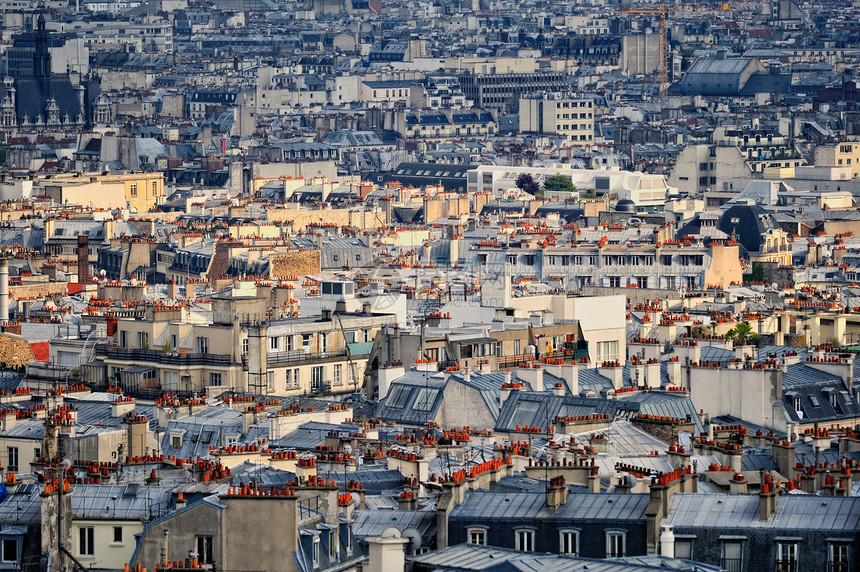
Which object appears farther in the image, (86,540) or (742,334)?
(742,334)

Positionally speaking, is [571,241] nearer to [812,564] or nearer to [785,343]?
[785,343]

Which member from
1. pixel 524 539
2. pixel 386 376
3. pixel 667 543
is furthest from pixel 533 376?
pixel 667 543

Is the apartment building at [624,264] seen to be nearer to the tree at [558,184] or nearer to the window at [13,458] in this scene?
the window at [13,458]

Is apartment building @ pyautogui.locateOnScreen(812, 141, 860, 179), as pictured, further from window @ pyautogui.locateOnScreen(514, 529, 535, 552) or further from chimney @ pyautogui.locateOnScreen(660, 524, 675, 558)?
chimney @ pyautogui.locateOnScreen(660, 524, 675, 558)

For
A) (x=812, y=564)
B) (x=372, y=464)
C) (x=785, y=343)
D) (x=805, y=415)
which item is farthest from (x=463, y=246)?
(x=812, y=564)

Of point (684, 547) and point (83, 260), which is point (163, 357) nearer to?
point (684, 547)

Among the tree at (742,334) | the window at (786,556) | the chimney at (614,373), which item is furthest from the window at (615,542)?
the tree at (742,334)

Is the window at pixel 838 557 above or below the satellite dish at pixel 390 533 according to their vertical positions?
below

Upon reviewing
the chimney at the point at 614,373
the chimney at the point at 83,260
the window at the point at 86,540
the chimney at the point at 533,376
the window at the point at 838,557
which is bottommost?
the chimney at the point at 83,260
